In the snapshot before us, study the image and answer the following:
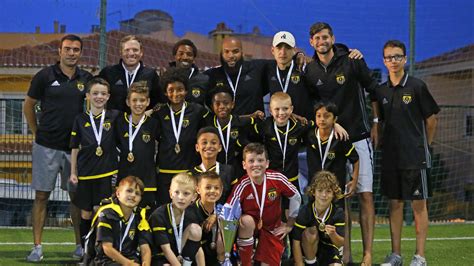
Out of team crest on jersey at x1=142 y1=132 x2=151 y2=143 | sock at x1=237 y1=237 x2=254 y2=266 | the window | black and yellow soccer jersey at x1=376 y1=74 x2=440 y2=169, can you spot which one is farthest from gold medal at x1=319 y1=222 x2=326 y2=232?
the window

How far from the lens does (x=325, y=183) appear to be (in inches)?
251

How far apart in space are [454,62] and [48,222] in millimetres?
6503

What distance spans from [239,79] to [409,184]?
66.7 inches

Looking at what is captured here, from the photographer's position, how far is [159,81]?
7.03 metres

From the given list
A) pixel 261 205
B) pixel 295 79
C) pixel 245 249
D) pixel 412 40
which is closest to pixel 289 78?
pixel 295 79

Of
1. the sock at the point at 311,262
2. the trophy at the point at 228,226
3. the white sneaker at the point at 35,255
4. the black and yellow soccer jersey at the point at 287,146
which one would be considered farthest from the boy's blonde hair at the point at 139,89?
the sock at the point at 311,262

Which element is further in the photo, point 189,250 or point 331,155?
point 331,155

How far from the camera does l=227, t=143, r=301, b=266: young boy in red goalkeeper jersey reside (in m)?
6.45

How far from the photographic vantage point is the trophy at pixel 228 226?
6.29 meters

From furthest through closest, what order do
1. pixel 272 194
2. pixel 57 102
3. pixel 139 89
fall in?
1. pixel 57 102
2. pixel 139 89
3. pixel 272 194

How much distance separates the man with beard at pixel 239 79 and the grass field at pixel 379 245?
1.81 meters

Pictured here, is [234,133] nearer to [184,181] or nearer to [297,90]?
[297,90]

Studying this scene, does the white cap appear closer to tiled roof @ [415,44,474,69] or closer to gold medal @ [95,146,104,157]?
gold medal @ [95,146,104,157]

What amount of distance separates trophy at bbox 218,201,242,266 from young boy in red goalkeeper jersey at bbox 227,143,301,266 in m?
0.06
